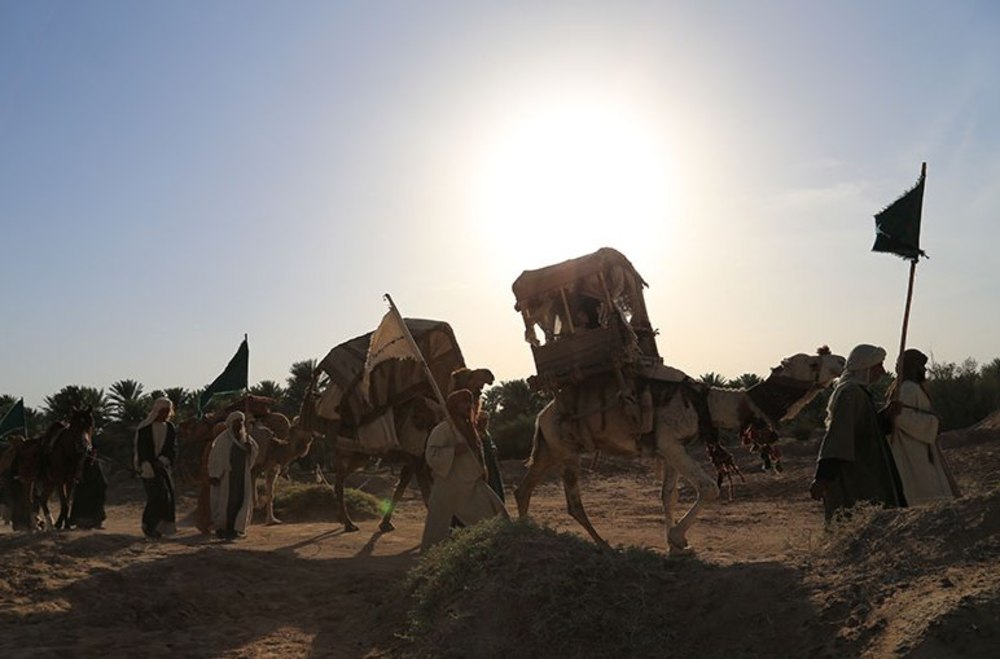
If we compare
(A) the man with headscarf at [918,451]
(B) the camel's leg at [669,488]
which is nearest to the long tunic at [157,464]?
(B) the camel's leg at [669,488]

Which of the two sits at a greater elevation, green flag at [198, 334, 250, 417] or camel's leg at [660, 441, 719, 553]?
green flag at [198, 334, 250, 417]

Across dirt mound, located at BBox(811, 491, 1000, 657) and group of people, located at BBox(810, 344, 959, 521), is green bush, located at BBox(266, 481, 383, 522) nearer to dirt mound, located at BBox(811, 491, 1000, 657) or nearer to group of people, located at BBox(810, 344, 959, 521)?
group of people, located at BBox(810, 344, 959, 521)

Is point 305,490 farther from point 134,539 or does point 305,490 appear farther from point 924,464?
point 924,464

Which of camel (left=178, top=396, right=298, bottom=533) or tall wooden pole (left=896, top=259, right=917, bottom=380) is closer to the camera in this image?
tall wooden pole (left=896, top=259, right=917, bottom=380)

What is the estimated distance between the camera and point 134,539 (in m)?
10.8

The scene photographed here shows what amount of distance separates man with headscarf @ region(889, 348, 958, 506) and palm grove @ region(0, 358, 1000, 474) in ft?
52.2

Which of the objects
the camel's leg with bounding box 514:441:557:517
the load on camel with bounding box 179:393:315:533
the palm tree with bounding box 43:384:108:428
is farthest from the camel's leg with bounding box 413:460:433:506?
the palm tree with bounding box 43:384:108:428

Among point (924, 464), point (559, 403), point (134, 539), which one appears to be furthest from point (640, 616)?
point (134, 539)

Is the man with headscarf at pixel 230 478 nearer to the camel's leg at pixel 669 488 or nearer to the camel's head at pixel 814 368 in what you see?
the camel's leg at pixel 669 488

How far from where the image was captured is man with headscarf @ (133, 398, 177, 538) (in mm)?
12398

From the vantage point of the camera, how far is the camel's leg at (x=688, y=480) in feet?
27.4

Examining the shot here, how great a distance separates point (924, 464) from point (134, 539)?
9052 mm

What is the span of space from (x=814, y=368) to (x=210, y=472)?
8.58 metres

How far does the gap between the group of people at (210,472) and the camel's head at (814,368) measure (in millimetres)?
7742
